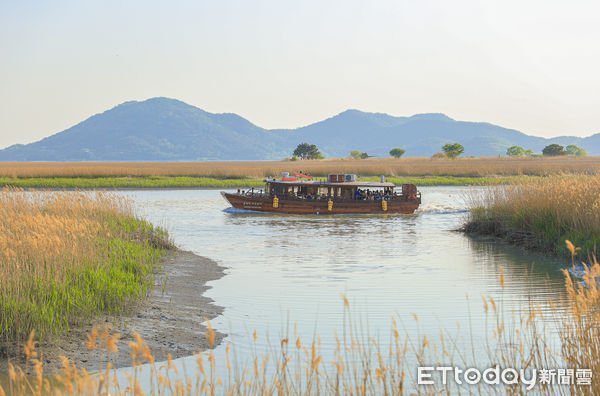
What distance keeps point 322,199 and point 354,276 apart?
22695 millimetres

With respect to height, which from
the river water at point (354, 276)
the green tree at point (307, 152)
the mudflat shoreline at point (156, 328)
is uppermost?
the green tree at point (307, 152)

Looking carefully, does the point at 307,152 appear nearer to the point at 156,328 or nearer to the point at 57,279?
the point at 156,328

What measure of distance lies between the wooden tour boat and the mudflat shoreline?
22.5 metres

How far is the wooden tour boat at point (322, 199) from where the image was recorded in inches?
1503

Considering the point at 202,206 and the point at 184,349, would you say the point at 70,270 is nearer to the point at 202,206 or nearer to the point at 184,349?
the point at 184,349

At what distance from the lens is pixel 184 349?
9.50 metres

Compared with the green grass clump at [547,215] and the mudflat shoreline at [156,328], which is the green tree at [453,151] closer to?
the green grass clump at [547,215]

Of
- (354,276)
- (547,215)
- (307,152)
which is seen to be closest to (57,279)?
(354,276)

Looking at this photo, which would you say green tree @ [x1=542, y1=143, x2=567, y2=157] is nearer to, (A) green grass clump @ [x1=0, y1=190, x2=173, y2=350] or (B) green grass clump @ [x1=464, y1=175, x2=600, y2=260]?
(B) green grass clump @ [x1=464, y1=175, x2=600, y2=260]

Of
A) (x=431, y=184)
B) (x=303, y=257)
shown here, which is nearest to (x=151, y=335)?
(x=303, y=257)

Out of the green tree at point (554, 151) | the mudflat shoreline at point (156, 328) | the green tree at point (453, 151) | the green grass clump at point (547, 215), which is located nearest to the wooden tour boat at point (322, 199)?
the green grass clump at point (547, 215)

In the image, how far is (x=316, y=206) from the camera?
38250 mm

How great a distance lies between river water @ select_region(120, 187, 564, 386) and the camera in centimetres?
1089

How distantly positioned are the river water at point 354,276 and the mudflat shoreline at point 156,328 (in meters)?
0.41
